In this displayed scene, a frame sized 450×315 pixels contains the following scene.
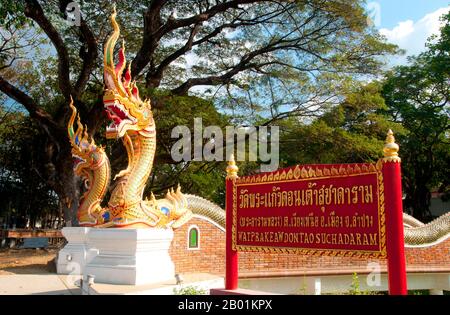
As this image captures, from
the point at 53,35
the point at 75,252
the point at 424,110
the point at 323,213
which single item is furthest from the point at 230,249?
the point at 424,110

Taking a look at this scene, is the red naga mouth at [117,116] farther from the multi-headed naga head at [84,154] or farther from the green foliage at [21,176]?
the green foliage at [21,176]

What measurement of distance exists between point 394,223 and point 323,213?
2.74 ft

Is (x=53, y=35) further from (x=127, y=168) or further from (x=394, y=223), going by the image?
(x=394, y=223)

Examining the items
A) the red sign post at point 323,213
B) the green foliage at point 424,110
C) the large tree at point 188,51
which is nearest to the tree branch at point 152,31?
the large tree at point 188,51

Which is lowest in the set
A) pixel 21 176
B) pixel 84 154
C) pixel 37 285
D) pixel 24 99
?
pixel 37 285

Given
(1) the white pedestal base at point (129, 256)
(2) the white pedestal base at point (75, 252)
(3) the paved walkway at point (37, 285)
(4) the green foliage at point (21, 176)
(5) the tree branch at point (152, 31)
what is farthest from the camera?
(4) the green foliage at point (21, 176)

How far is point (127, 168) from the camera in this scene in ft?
29.9

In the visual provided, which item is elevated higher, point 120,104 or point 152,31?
point 152,31

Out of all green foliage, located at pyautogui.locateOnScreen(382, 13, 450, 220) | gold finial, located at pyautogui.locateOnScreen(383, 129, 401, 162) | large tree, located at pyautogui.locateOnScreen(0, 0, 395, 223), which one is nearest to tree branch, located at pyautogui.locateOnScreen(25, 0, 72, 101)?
large tree, located at pyautogui.locateOnScreen(0, 0, 395, 223)

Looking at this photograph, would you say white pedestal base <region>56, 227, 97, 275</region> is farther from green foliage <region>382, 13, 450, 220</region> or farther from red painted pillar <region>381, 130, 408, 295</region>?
green foliage <region>382, 13, 450, 220</region>

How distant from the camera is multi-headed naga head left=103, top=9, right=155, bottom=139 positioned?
8.57m

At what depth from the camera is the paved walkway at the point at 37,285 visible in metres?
7.21

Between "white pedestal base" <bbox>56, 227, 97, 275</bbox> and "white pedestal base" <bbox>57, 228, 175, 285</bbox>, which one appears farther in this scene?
"white pedestal base" <bbox>56, 227, 97, 275</bbox>

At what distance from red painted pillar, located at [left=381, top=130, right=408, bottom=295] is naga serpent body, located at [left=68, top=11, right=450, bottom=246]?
5616 millimetres
